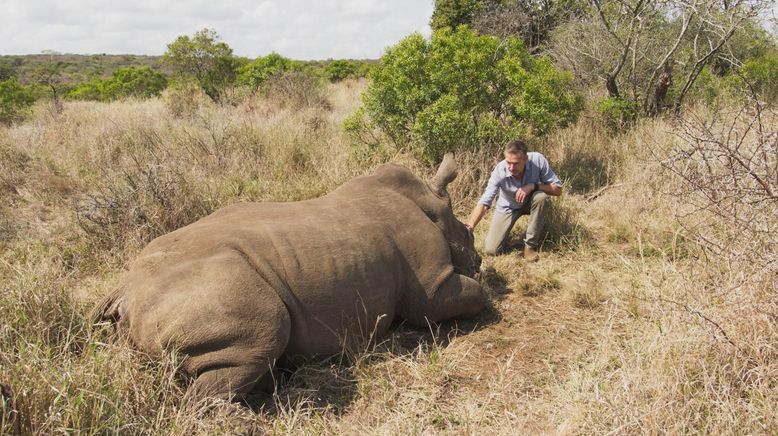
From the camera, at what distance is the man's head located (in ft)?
17.1

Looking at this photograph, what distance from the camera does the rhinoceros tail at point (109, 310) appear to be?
3.23 m

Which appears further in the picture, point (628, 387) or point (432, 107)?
point (432, 107)

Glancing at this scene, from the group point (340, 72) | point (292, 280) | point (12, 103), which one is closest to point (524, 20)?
point (340, 72)

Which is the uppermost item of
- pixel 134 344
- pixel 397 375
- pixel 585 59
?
pixel 585 59

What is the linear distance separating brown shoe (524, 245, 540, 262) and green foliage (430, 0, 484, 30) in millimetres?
13520

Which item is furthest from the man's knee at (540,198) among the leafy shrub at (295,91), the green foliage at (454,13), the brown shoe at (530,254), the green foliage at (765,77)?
the green foliage at (454,13)

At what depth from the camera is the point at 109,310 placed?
3.25 metres

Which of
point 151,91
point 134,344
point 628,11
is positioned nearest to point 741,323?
Answer: point 134,344

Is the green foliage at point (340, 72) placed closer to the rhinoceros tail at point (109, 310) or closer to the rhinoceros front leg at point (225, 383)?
the rhinoceros tail at point (109, 310)

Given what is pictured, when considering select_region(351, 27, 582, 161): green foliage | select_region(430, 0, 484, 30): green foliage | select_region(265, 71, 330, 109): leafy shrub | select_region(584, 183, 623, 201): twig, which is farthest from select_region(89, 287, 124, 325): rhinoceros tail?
select_region(430, 0, 484, 30): green foliage

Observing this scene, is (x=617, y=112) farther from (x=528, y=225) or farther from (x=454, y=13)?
(x=454, y=13)

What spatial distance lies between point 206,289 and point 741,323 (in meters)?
2.81

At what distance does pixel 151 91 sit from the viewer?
17.2 meters

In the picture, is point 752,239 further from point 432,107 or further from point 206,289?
point 432,107
